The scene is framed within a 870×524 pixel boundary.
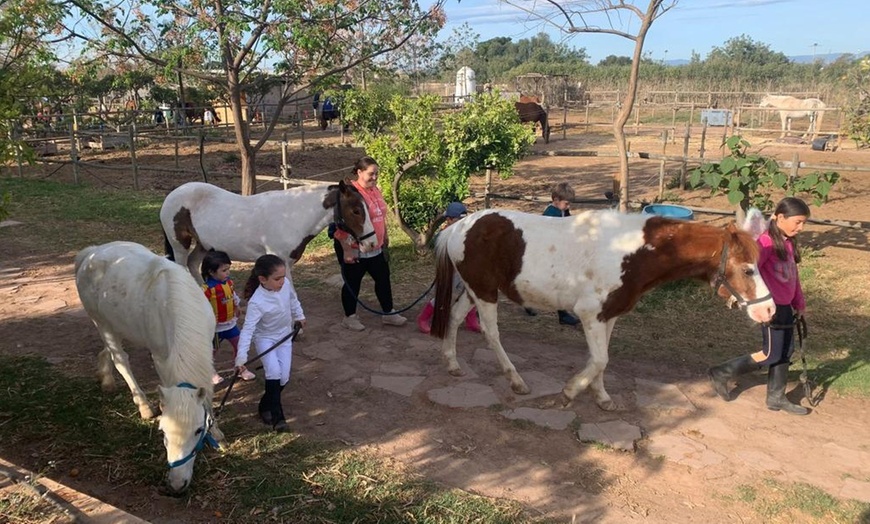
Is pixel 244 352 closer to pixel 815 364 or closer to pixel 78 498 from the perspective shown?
pixel 78 498

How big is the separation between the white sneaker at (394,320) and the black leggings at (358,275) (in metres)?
0.23

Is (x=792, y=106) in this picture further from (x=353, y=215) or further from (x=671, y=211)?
(x=353, y=215)

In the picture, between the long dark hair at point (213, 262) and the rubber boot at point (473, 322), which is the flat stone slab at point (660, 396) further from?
the long dark hair at point (213, 262)

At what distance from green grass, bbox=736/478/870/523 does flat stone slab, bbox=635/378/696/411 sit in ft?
2.99

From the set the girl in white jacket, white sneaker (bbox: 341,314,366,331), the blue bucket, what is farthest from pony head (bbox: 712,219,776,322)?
white sneaker (bbox: 341,314,366,331)

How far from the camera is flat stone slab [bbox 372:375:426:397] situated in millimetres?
4379

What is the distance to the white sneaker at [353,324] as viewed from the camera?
5492mm

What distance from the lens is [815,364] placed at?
4785 millimetres

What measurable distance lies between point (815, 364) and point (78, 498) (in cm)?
515

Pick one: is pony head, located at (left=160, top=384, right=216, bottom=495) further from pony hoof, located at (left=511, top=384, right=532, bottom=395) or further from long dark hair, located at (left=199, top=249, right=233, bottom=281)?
pony hoof, located at (left=511, top=384, right=532, bottom=395)

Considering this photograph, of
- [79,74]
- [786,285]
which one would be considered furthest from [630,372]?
[79,74]

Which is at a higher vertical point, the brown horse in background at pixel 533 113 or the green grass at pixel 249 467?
the brown horse in background at pixel 533 113

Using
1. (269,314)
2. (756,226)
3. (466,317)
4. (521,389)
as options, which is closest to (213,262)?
(269,314)

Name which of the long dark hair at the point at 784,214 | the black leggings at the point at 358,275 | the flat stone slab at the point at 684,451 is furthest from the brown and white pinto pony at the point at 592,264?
the black leggings at the point at 358,275
